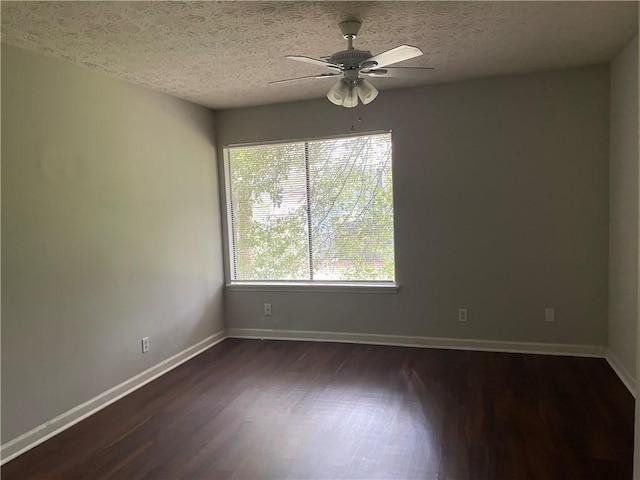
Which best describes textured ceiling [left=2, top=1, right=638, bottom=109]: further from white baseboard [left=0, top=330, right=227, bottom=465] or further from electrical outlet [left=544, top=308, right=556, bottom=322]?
white baseboard [left=0, top=330, right=227, bottom=465]

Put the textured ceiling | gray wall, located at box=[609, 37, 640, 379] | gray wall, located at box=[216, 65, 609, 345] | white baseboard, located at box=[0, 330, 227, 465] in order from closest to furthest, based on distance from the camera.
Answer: the textured ceiling, white baseboard, located at box=[0, 330, 227, 465], gray wall, located at box=[609, 37, 640, 379], gray wall, located at box=[216, 65, 609, 345]

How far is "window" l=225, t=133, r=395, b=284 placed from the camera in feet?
14.5

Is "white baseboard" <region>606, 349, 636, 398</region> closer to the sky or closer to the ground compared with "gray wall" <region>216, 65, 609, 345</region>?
closer to the ground

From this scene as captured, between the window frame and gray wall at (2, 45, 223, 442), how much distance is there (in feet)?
1.41

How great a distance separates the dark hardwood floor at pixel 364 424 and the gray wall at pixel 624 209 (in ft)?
1.10

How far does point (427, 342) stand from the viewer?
4.34 m

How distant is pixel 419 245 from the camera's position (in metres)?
4.30

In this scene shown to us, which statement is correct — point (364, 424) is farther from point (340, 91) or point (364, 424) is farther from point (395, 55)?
point (395, 55)

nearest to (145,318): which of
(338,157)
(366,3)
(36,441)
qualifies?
(36,441)

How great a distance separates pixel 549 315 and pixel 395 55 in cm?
276

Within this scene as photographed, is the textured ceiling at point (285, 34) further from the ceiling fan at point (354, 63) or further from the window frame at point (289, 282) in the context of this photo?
the window frame at point (289, 282)

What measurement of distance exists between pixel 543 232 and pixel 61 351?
3851 millimetres

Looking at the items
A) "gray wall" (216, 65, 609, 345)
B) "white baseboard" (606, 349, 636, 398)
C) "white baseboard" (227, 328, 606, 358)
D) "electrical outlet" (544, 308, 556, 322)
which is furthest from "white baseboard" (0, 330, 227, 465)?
"white baseboard" (606, 349, 636, 398)

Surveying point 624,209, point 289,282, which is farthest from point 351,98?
point 289,282
